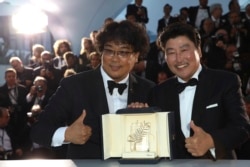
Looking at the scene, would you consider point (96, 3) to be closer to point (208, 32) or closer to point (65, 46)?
point (65, 46)

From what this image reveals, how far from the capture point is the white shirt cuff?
1.93 metres

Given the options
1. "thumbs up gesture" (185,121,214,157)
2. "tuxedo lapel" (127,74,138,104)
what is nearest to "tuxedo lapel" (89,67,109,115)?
"tuxedo lapel" (127,74,138,104)

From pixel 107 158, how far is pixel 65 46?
5137 millimetres

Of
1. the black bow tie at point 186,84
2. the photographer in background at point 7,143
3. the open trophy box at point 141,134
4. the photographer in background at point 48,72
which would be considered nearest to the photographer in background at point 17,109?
the photographer in background at point 7,143

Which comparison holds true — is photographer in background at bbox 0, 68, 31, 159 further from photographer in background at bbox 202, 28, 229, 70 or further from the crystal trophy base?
the crystal trophy base

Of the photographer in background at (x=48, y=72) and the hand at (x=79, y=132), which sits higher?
the photographer in background at (x=48, y=72)

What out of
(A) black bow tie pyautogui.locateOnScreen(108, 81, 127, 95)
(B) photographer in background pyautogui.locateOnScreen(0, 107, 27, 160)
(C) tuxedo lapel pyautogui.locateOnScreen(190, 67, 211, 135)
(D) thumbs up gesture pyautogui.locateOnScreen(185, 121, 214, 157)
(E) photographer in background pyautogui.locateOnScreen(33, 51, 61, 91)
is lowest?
(B) photographer in background pyautogui.locateOnScreen(0, 107, 27, 160)

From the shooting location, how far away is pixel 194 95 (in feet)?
6.72

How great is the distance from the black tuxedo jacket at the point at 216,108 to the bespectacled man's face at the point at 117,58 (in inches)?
8.8

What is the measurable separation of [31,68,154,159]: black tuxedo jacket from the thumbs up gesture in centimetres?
51

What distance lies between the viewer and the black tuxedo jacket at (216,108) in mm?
1873

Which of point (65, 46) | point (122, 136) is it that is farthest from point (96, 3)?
point (122, 136)

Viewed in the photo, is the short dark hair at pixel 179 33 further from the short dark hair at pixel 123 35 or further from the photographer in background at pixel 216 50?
the photographer in background at pixel 216 50

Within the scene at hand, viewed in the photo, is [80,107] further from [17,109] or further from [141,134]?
[17,109]
